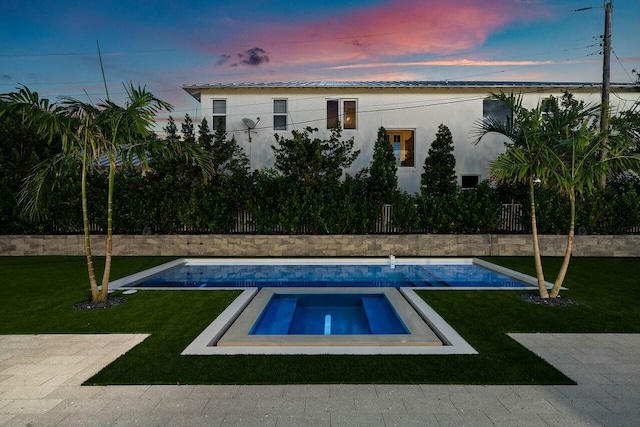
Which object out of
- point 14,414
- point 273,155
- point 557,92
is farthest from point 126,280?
point 557,92

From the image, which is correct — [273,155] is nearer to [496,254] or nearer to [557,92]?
[496,254]

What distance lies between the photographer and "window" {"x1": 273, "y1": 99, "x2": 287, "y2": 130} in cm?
1759

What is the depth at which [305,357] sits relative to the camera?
14.8 ft

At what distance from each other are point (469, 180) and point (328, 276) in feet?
35.6

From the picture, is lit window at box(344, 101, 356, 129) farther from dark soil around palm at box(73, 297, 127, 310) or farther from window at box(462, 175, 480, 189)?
dark soil around palm at box(73, 297, 127, 310)

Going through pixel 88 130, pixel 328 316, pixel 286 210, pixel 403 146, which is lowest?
pixel 328 316

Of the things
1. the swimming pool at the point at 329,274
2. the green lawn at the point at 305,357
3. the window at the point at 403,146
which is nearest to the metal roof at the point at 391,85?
the window at the point at 403,146

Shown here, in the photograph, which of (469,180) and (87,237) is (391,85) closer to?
(469,180)

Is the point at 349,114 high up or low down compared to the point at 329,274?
up

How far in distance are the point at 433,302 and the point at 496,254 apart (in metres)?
7.51

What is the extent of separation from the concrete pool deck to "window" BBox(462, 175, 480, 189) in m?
14.4

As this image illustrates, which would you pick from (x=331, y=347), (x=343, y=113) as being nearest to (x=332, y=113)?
(x=343, y=113)

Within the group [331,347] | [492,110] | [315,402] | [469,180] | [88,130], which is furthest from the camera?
[469,180]

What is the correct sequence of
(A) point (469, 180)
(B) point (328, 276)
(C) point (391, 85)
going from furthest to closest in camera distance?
1. (A) point (469, 180)
2. (C) point (391, 85)
3. (B) point (328, 276)
